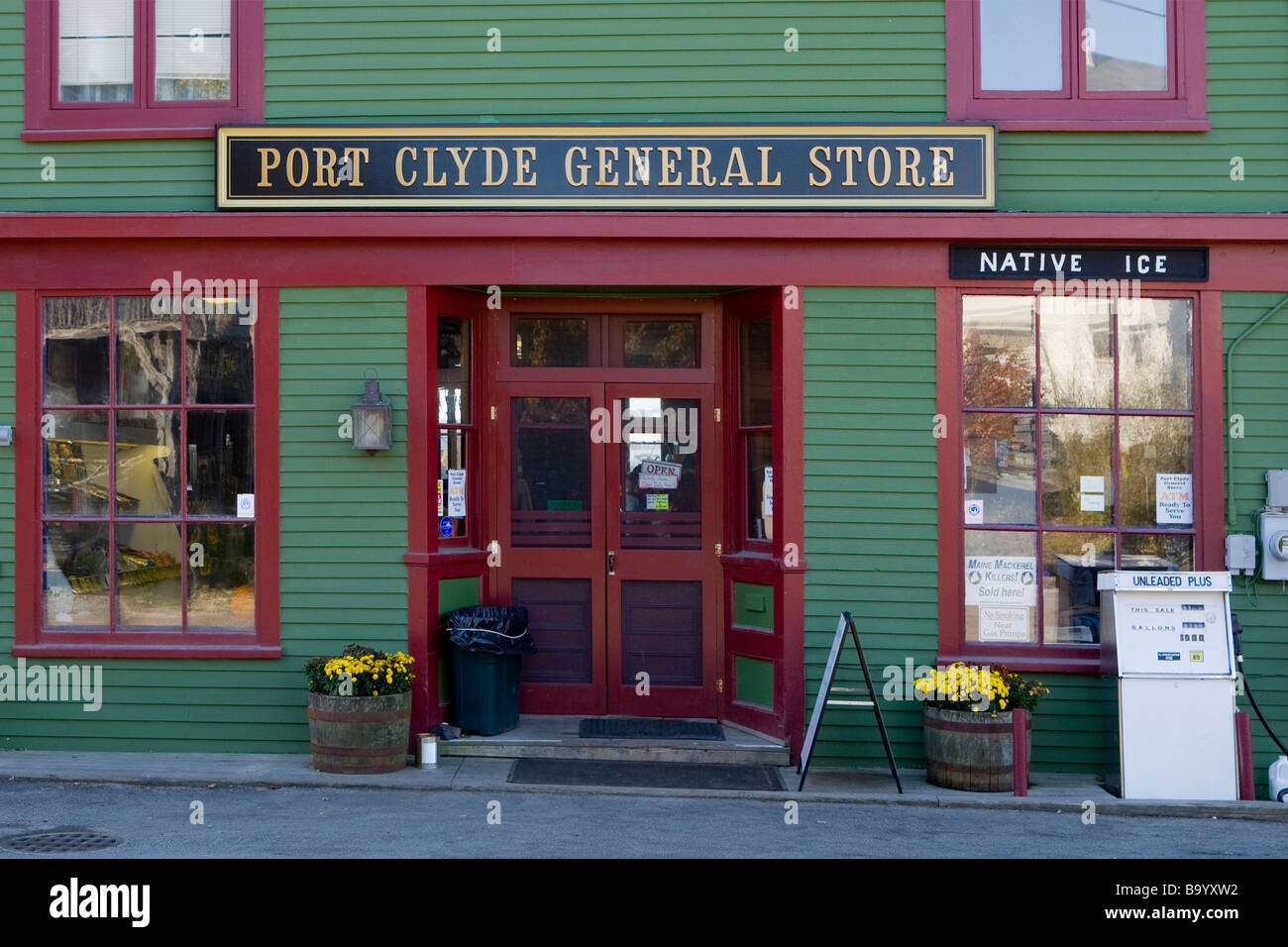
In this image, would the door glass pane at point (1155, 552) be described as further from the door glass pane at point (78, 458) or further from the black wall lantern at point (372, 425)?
the door glass pane at point (78, 458)

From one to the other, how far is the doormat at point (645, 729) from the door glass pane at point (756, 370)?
2.19 meters

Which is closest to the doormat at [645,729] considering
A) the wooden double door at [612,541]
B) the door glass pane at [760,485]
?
the wooden double door at [612,541]

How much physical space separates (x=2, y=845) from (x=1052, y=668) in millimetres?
6402

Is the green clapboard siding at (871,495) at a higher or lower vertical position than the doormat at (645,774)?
higher

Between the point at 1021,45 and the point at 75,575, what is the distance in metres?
7.53

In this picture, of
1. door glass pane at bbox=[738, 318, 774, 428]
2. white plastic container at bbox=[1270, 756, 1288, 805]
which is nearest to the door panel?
door glass pane at bbox=[738, 318, 774, 428]

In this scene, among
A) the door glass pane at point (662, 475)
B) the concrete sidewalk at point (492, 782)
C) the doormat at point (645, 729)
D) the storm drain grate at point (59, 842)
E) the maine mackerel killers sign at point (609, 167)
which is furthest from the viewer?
the door glass pane at point (662, 475)

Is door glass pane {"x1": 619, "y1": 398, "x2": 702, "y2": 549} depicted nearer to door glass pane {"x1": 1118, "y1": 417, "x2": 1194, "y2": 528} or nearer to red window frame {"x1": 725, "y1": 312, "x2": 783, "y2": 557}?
red window frame {"x1": 725, "y1": 312, "x2": 783, "y2": 557}

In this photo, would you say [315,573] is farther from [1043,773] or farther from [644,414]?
[1043,773]

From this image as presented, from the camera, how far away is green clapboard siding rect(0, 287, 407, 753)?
8.77m

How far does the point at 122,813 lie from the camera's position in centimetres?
748

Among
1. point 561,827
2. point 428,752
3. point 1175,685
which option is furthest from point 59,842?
point 1175,685

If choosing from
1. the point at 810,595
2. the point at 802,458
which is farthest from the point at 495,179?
the point at 810,595

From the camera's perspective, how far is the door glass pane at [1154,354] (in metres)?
8.64
